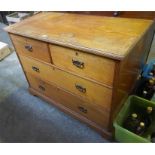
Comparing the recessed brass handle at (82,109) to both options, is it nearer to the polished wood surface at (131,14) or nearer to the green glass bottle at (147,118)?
the green glass bottle at (147,118)

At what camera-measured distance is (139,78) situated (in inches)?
56.3

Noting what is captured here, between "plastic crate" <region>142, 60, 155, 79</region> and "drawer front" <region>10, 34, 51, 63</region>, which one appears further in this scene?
"plastic crate" <region>142, 60, 155, 79</region>

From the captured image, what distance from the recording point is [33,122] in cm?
142

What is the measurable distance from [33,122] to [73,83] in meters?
0.62

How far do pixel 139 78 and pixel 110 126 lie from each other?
21.9 inches

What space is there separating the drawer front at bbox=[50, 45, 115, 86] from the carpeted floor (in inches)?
23.1

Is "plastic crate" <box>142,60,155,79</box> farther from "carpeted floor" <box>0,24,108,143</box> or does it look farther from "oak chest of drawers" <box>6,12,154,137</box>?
"carpeted floor" <box>0,24,108,143</box>

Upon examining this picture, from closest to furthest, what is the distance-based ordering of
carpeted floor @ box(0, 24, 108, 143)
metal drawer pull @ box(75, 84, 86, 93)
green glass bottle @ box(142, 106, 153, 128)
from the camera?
metal drawer pull @ box(75, 84, 86, 93), green glass bottle @ box(142, 106, 153, 128), carpeted floor @ box(0, 24, 108, 143)

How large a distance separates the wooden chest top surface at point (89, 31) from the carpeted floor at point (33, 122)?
0.77 meters

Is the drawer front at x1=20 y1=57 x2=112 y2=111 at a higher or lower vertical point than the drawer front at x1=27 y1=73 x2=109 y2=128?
higher

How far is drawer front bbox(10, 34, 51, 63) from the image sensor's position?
3.50 ft

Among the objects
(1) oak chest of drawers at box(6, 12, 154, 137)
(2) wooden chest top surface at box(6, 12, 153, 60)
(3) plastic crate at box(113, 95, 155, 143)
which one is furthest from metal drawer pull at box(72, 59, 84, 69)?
(3) plastic crate at box(113, 95, 155, 143)
